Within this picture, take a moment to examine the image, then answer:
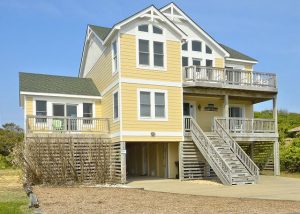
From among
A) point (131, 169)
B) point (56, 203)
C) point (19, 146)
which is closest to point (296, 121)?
point (131, 169)

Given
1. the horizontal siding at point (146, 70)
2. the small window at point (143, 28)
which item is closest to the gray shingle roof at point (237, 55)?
the horizontal siding at point (146, 70)

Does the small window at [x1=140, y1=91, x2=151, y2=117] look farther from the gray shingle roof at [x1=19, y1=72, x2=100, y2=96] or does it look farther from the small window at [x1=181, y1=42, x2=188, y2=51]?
the small window at [x1=181, y1=42, x2=188, y2=51]

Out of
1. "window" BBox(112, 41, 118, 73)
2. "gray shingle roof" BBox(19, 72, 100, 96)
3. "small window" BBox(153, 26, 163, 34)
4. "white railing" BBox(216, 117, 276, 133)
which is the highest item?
"small window" BBox(153, 26, 163, 34)

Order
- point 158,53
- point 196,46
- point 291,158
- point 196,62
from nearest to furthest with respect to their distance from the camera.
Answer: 1. point 158,53
2. point 291,158
3. point 196,62
4. point 196,46

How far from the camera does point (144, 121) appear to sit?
2259cm

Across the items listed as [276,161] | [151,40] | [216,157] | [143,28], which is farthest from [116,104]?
[276,161]

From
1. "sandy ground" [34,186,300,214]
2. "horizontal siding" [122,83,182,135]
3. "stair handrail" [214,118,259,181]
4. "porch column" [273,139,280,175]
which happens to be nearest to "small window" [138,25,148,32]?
"horizontal siding" [122,83,182,135]

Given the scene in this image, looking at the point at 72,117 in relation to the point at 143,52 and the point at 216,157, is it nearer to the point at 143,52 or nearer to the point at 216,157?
the point at 143,52

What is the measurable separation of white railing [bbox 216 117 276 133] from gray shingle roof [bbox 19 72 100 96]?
8.93 m

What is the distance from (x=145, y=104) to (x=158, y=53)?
10.6ft

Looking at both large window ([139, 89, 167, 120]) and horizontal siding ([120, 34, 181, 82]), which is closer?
horizontal siding ([120, 34, 181, 82])

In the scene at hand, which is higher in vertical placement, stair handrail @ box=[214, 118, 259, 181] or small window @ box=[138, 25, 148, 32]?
small window @ box=[138, 25, 148, 32]

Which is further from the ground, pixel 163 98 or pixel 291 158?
pixel 163 98

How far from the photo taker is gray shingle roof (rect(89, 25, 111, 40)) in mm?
26116
